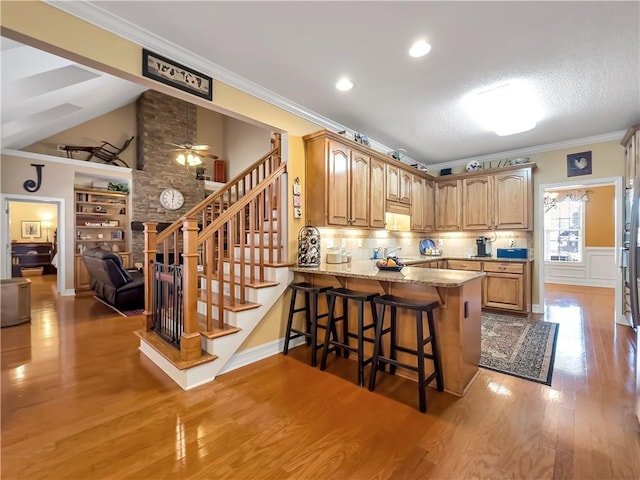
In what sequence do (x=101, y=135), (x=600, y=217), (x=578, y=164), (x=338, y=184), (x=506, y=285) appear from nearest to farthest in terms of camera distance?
(x=338, y=184) < (x=578, y=164) < (x=506, y=285) < (x=600, y=217) < (x=101, y=135)

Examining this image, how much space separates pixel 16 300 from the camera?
4055 millimetres

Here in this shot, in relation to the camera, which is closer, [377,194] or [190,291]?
[190,291]

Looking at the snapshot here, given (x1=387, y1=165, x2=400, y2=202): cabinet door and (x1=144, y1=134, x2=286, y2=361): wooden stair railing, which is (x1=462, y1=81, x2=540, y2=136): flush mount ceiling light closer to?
(x1=387, y1=165, x2=400, y2=202): cabinet door

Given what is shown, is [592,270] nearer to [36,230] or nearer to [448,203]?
[448,203]

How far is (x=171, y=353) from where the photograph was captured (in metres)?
2.60

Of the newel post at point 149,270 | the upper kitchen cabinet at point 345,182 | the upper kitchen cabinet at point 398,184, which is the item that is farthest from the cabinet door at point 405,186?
the newel post at point 149,270

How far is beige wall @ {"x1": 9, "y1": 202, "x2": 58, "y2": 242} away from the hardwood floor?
9459 millimetres

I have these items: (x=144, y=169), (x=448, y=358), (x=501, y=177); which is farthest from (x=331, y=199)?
(x=144, y=169)

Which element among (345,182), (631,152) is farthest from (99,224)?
(631,152)

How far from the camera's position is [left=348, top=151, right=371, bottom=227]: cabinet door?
3713 millimetres

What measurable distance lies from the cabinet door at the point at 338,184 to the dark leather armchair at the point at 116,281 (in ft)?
12.7

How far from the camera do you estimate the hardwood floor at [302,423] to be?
1554mm

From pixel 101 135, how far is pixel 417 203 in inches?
314

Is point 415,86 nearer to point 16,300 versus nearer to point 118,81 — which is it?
point 16,300
